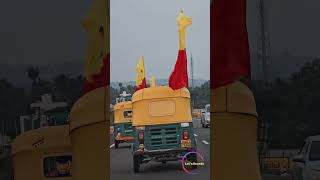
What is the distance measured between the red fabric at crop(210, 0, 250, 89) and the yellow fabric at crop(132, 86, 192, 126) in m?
3.82

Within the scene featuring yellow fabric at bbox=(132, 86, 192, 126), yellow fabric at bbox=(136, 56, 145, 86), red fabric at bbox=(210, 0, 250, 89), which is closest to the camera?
red fabric at bbox=(210, 0, 250, 89)

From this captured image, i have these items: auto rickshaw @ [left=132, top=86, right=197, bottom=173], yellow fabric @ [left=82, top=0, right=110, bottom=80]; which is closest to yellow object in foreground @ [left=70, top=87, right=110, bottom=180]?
yellow fabric @ [left=82, top=0, right=110, bottom=80]

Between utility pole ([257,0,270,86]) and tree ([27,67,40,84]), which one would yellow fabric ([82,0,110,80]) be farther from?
tree ([27,67,40,84])

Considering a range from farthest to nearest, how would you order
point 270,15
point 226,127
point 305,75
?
point 305,75 → point 270,15 → point 226,127

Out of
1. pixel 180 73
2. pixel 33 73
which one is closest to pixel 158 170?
pixel 33 73

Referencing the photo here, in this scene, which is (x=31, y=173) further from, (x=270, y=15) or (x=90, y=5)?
(x=270, y=15)

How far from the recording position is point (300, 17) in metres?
5.05

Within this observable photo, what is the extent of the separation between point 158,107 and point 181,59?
547 cm

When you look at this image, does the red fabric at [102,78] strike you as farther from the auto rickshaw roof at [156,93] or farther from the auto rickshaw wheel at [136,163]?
the auto rickshaw wheel at [136,163]

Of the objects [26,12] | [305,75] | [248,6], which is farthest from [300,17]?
[26,12]

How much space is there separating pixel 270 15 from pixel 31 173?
232 cm

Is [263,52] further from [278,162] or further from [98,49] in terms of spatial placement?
[278,162]

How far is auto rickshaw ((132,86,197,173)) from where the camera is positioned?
930 cm

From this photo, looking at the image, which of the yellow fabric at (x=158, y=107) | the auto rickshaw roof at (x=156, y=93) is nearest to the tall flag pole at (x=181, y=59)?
the auto rickshaw roof at (x=156, y=93)
